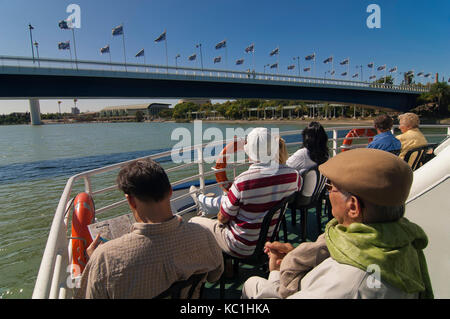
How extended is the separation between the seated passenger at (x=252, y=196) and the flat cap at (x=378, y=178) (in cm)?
89

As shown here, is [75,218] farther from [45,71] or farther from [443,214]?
[45,71]

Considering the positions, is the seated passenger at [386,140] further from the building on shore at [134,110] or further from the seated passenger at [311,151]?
the building on shore at [134,110]

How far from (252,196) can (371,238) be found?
3.14 ft

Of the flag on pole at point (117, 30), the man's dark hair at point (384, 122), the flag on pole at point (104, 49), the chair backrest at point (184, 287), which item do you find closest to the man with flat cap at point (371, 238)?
the chair backrest at point (184, 287)

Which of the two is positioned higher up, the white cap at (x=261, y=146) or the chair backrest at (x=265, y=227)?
the white cap at (x=261, y=146)

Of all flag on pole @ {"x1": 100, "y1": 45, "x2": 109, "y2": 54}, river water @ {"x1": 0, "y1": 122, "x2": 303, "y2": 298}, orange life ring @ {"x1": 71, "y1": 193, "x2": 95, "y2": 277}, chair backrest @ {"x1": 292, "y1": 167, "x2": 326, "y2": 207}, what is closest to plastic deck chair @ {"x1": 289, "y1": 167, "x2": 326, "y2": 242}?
chair backrest @ {"x1": 292, "y1": 167, "x2": 326, "y2": 207}

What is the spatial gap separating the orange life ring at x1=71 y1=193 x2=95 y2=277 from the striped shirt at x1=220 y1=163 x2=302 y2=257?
0.92 metres

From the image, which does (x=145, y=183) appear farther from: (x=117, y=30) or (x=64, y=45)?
(x=117, y=30)

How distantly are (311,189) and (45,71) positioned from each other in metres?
17.6

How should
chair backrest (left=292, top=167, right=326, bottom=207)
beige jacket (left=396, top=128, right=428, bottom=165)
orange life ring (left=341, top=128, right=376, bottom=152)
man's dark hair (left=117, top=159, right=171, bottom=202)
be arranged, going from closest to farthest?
man's dark hair (left=117, top=159, right=171, bottom=202), chair backrest (left=292, top=167, right=326, bottom=207), beige jacket (left=396, top=128, right=428, bottom=165), orange life ring (left=341, top=128, right=376, bottom=152)

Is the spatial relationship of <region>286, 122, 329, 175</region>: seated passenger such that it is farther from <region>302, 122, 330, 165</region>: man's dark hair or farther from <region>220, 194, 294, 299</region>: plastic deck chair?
<region>220, 194, 294, 299</region>: plastic deck chair

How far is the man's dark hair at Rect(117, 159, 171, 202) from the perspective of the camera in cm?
113

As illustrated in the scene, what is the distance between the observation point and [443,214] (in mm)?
1388

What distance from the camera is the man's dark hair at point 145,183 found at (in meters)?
1.13
